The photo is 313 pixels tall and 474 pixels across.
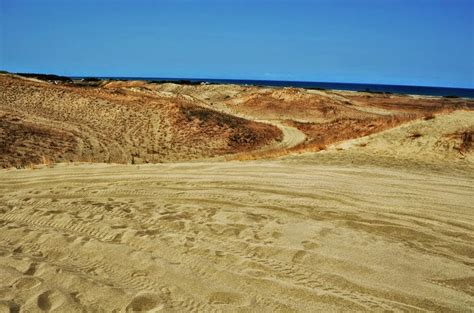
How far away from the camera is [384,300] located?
488cm

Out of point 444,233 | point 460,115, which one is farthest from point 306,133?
point 444,233

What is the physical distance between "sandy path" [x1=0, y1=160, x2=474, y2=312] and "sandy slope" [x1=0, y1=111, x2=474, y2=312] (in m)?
0.02

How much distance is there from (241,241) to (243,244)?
0.13 m

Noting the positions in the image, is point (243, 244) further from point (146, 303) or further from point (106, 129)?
point (106, 129)

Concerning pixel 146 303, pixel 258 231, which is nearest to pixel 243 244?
pixel 258 231

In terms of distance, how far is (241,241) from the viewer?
659 centimetres

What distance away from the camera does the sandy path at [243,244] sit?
4.98 m

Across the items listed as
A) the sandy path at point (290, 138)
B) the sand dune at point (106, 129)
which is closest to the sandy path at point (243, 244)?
the sand dune at point (106, 129)

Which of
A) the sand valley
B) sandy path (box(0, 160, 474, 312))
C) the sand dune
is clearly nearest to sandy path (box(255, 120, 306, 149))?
the sand dune

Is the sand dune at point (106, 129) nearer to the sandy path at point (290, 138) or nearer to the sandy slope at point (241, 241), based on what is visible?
the sandy path at point (290, 138)

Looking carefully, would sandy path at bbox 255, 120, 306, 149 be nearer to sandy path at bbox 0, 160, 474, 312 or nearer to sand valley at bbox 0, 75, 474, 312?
sand valley at bbox 0, 75, 474, 312

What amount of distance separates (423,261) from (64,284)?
14.5ft

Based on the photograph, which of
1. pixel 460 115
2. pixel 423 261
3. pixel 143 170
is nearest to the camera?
pixel 423 261

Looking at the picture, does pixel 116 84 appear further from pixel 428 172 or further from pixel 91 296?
pixel 91 296
